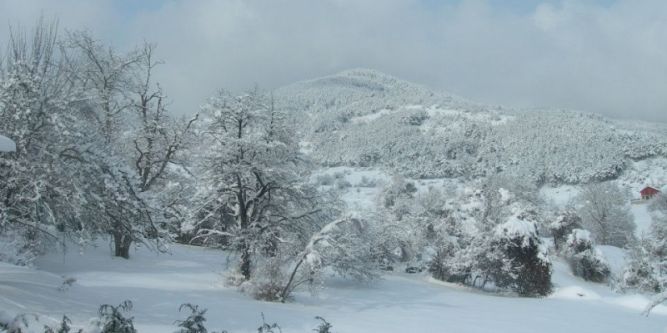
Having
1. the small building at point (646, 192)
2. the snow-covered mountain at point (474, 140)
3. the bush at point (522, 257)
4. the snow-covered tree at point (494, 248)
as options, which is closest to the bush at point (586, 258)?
the snow-covered tree at point (494, 248)

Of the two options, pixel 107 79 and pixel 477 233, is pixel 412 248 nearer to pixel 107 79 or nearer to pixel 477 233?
pixel 477 233

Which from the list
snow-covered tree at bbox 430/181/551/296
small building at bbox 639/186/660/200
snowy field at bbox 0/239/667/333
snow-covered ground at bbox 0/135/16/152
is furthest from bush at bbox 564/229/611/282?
small building at bbox 639/186/660/200

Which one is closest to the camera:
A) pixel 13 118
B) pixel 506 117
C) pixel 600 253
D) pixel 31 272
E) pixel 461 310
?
pixel 13 118

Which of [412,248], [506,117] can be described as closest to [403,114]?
[506,117]

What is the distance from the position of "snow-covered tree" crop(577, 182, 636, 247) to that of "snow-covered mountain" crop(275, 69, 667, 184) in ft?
49.8

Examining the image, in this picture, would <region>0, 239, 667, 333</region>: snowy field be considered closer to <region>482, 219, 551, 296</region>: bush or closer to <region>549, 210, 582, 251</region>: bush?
<region>482, 219, 551, 296</region>: bush

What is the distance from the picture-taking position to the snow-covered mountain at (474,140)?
90.2 meters

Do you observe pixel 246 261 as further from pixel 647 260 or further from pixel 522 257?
pixel 647 260

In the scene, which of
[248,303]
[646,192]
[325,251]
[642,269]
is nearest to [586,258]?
[642,269]

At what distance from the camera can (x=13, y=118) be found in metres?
9.21

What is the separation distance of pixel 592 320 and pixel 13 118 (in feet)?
57.8

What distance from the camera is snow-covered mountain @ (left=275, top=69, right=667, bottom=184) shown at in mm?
90250

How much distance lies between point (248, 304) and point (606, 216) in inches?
1900

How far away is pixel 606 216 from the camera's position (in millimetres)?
51781
